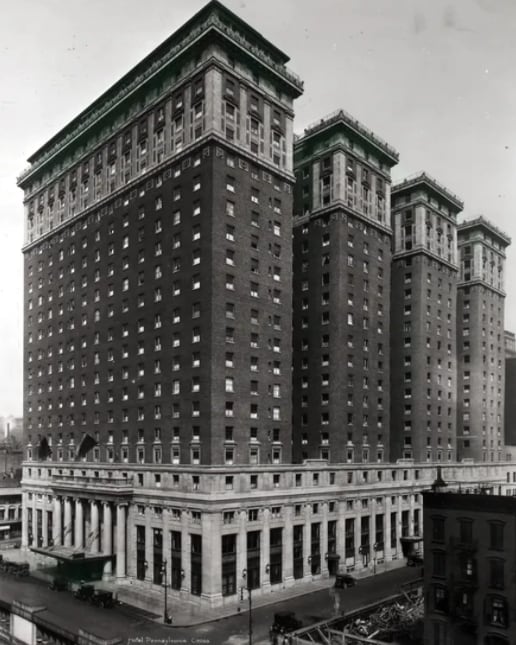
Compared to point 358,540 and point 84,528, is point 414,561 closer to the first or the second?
point 358,540

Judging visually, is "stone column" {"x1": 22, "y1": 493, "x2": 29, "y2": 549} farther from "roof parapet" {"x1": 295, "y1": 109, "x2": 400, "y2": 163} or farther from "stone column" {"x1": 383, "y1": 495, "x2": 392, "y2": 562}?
"roof parapet" {"x1": 295, "y1": 109, "x2": 400, "y2": 163}

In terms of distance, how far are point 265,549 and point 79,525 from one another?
27108 mm

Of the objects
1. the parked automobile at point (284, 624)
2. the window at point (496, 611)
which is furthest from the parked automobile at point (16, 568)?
the window at point (496, 611)

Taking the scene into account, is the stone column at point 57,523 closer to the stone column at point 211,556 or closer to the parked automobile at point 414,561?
the stone column at point 211,556

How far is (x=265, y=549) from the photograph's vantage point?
6969 centimetres

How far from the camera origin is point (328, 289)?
290ft

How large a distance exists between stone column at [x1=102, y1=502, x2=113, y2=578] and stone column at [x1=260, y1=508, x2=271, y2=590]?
19.7 meters

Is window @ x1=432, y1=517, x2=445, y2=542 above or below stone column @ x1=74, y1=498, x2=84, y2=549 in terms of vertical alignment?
above

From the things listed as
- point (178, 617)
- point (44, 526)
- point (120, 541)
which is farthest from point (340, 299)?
point (44, 526)

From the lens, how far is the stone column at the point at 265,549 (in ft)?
227

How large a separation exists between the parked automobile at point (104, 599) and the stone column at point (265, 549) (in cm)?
1600

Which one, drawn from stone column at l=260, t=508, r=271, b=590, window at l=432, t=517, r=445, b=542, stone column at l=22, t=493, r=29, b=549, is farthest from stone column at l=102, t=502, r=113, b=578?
window at l=432, t=517, r=445, b=542

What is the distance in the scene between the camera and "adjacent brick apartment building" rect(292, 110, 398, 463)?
87.0m

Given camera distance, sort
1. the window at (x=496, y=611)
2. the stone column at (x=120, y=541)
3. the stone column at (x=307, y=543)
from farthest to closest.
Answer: the stone column at (x=120, y=541) → the stone column at (x=307, y=543) → the window at (x=496, y=611)
